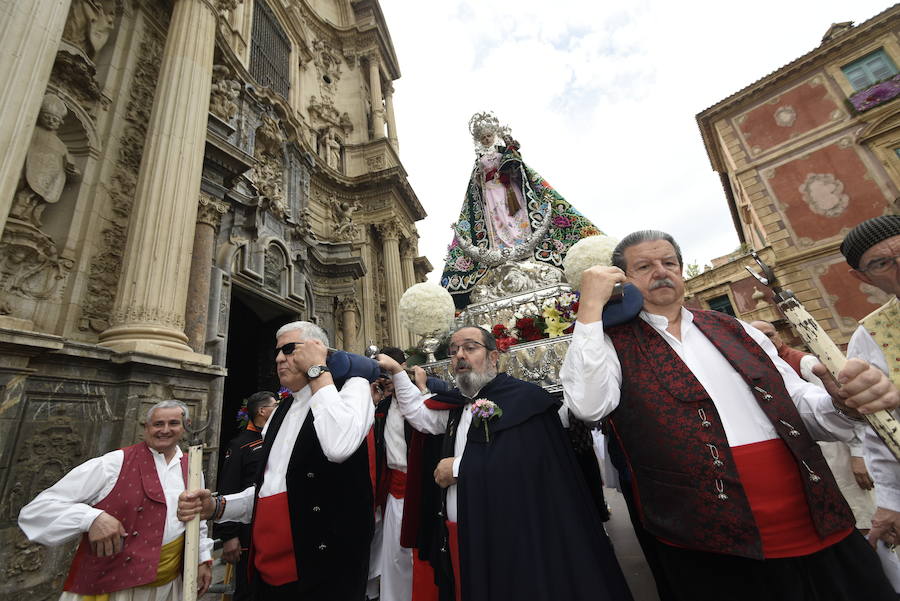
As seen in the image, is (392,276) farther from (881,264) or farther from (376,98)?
(881,264)

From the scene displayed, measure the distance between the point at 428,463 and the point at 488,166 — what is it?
3.96m

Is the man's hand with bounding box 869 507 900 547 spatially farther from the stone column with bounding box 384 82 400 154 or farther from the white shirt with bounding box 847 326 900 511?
the stone column with bounding box 384 82 400 154

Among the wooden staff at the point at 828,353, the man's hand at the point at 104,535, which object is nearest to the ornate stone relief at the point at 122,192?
the man's hand at the point at 104,535

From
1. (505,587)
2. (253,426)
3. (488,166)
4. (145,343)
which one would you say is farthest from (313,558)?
(488,166)

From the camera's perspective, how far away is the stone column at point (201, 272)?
5699mm

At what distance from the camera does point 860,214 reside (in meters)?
11.4

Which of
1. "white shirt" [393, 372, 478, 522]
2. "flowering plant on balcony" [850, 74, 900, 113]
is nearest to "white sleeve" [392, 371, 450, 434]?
"white shirt" [393, 372, 478, 522]

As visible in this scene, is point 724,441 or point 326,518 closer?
point 724,441

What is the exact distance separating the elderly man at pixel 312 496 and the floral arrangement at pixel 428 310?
143 centimetres

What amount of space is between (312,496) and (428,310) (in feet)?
6.13

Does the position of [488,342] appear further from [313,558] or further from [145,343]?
[145,343]

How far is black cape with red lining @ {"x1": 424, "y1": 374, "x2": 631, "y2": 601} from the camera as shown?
1.70 meters

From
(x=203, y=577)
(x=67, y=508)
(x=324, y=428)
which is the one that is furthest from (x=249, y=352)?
(x=324, y=428)

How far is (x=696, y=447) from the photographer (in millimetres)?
1306
